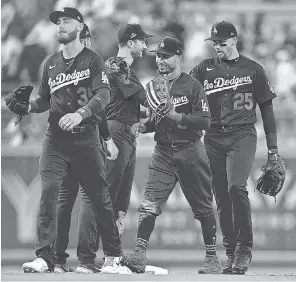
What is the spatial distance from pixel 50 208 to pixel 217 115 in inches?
70.6

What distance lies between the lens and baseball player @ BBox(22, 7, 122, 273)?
6996 mm

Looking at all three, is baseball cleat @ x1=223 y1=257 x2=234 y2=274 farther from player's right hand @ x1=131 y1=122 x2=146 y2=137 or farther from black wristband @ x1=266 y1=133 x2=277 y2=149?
player's right hand @ x1=131 y1=122 x2=146 y2=137

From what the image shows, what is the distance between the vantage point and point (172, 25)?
14000 millimetres

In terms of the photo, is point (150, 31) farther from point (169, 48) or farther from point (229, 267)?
point (229, 267)

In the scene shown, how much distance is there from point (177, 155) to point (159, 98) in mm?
593

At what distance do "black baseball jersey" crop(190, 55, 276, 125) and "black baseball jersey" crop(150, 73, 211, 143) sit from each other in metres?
0.35

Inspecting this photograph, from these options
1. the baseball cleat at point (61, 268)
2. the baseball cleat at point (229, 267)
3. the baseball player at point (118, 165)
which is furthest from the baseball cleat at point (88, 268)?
the baseball cleat at point (229, 267)

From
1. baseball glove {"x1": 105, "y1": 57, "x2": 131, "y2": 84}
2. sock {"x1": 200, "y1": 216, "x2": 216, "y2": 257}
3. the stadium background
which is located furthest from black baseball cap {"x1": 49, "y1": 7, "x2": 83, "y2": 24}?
the stadium background

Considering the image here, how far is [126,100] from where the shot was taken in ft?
25.9

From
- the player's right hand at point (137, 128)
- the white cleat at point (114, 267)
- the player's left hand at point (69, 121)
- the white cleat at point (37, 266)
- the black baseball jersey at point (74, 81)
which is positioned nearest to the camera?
the player's left hand at point (69, 121)

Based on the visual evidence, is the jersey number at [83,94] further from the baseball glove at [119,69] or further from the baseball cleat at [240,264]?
the baseball cleat at [240,264]

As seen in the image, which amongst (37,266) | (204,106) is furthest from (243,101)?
(37,266)

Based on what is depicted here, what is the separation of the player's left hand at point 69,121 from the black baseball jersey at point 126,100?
1.29 m

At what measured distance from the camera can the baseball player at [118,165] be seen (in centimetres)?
776
